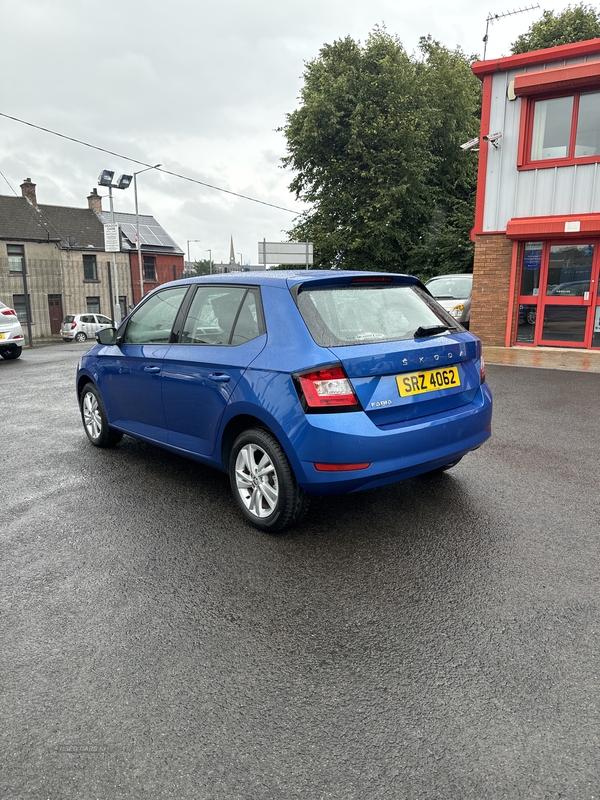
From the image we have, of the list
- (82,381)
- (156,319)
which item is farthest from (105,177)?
(156,319)

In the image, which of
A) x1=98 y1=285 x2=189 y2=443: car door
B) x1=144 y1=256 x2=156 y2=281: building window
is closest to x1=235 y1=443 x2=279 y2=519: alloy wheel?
x1=98 y1=285 x2=189 y2=443: car door

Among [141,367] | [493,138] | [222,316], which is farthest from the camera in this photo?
[493,138]

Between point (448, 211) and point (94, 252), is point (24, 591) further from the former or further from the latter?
point (94, 252)

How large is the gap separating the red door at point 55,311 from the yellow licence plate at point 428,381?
43454mm

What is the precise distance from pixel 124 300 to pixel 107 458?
43.0m

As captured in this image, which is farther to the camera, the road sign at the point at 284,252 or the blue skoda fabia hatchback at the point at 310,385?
the road sign at the point at 284,252

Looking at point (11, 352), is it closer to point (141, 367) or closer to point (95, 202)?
point (141, 367)

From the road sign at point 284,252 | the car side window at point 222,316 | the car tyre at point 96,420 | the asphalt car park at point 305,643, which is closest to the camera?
the asphalt car park at point 305,643

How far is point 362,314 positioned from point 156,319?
1940 millimetres

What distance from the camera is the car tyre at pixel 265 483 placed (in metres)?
3.60

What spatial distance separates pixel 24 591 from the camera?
10.3 feet

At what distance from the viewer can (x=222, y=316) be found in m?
4.26

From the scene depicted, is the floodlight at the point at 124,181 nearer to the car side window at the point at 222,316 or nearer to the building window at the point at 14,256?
the building window at the point at 14,256

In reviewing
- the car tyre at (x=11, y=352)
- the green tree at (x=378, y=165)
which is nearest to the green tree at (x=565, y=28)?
the green tree at (x=378, y=165)
